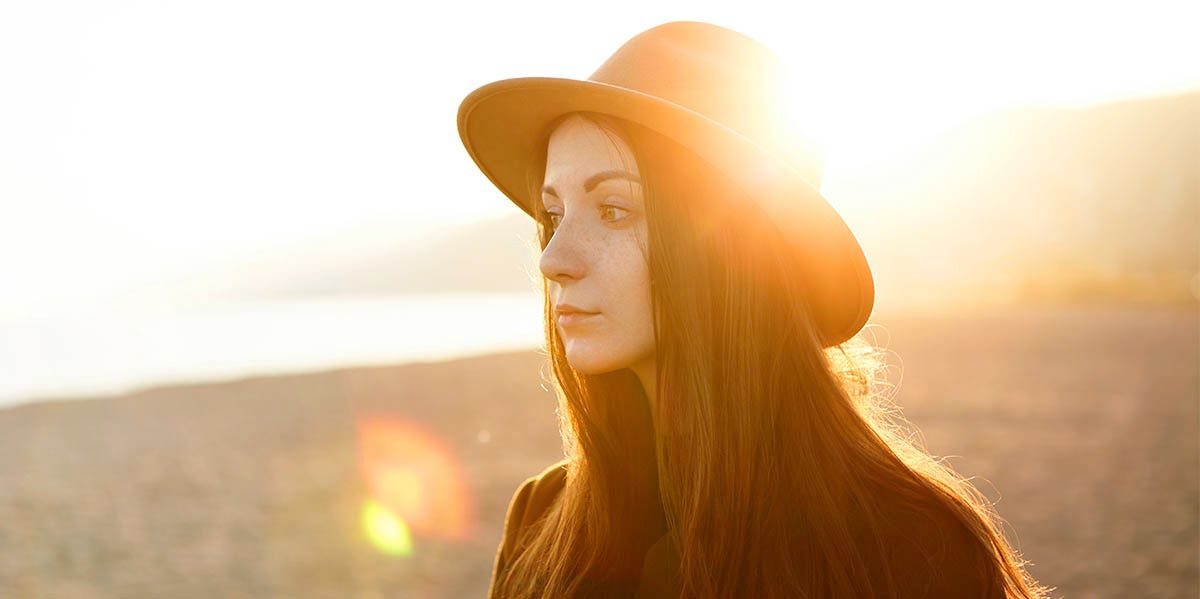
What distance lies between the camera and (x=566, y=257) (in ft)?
5.46

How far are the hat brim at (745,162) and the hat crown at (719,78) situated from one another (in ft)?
0.25

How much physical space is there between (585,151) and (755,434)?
66cm

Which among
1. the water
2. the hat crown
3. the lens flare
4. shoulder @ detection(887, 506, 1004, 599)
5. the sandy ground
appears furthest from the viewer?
the water

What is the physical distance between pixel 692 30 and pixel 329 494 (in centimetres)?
843

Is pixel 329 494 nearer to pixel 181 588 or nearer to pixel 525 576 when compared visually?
pixel 181 588

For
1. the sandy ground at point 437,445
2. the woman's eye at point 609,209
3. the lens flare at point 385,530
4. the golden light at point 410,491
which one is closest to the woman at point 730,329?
the woman's eye at point 609,209

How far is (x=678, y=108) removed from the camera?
1527mm

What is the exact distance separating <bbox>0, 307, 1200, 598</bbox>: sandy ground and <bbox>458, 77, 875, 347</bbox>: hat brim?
4.49 meters

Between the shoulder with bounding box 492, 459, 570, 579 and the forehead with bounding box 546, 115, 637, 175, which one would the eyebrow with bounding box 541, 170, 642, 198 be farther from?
the shoulder with bounding box 492, 459, 570, 579

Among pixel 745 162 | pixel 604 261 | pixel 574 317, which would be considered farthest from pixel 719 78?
pixel 574 317

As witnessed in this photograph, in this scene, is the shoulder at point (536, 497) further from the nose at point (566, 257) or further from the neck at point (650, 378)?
the nose at point (566, 257)

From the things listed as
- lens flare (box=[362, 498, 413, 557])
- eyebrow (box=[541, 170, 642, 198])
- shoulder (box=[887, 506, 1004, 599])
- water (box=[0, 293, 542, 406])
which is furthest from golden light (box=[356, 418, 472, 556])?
shoulder (box=[887, 506, 1004, 599])

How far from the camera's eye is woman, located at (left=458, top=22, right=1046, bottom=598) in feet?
5.06

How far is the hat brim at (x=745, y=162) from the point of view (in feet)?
5.10
